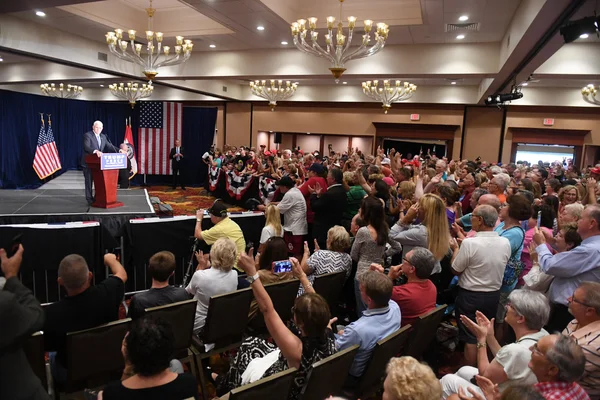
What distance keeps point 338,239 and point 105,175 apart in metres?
4.45

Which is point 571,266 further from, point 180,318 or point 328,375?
A: point 180,318

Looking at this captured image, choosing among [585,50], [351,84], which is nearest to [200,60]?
[351,84]

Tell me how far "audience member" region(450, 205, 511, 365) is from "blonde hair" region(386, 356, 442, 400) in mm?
1753

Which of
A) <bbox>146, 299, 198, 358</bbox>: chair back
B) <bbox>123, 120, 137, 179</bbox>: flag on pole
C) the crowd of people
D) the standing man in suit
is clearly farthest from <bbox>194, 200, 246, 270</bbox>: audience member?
the standing man in suit

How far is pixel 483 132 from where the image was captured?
46.2 ft

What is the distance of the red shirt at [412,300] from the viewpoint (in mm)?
2760

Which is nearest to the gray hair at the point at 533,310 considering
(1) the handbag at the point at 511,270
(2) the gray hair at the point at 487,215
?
(2) the gray hair at the point at 487,215

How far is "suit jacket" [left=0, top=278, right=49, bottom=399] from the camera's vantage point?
1.65 metres

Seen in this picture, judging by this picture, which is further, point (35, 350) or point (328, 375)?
point (35, 350)

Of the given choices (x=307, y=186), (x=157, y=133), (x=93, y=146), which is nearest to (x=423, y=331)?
(x=307, y=186)

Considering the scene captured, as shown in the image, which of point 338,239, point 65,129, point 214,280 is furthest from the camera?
point 65,129

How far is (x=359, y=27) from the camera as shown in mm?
7449

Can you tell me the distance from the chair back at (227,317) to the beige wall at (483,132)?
43.1 ft

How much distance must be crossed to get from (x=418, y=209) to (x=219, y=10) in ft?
16.1
